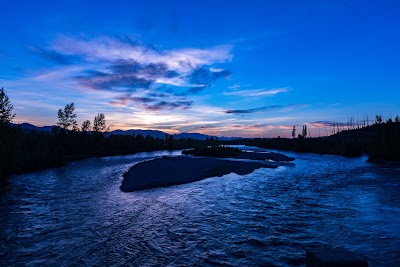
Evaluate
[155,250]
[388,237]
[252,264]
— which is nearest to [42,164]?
[155,250]

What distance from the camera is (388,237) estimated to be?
15133 mm

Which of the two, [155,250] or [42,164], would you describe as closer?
[155,250]

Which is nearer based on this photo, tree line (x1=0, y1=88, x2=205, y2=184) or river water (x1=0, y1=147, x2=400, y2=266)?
river water (x1=0, y1=147, x2=400, y2=266)

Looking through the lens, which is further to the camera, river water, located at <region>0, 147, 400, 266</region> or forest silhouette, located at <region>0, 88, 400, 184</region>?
forest silhouette, located at <region>0, 88, 400, 184</region>

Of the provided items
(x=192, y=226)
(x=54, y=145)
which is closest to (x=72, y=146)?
(x=54, y=145)

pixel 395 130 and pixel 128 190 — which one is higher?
pixel 395 130

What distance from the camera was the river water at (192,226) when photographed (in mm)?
→ 12773

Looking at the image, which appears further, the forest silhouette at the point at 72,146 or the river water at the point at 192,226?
the forest silhouette at the point at 72,146

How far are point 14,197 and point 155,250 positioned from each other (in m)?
20.6

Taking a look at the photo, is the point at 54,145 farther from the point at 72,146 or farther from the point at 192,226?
the point at 192,226

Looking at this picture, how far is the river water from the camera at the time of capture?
41.9 ft

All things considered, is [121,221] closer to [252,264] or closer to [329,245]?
[252,264]

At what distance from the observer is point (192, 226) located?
17297 mm

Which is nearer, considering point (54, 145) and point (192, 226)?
point (192, 226)
